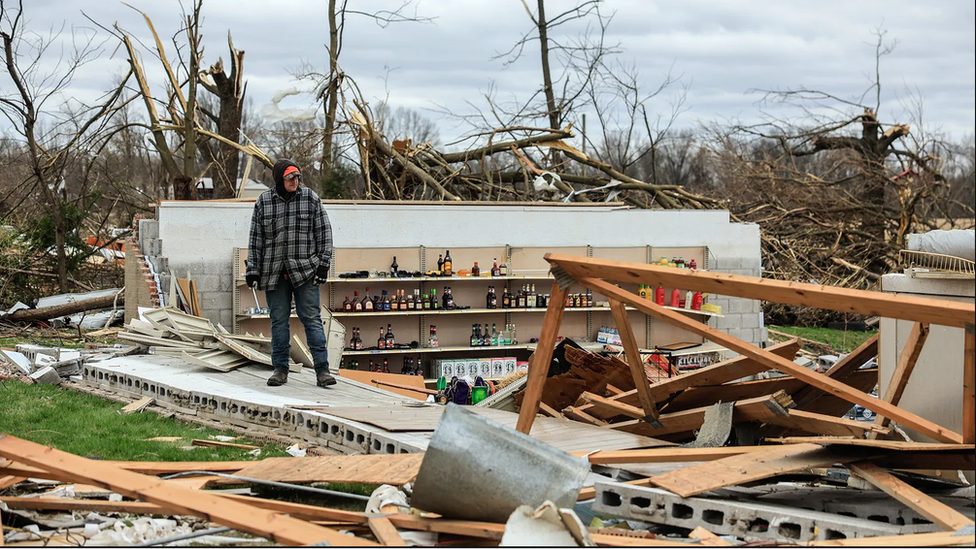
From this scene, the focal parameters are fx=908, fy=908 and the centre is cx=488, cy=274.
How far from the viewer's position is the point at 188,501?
331 centimetres

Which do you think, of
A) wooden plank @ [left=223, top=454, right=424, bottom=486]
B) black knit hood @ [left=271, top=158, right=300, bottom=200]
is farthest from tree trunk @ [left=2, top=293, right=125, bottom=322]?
wooden plank @ [left=223, top=454, right=424, bottom=486]

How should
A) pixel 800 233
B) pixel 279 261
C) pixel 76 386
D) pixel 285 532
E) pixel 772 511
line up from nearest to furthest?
1. pixel 285 532
2. pixel 772 511
3. pixel 279 261
4. pixel 76 386
5. pixel 800 233

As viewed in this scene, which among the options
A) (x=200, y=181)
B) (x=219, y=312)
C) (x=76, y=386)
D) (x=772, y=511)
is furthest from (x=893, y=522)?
(x=200, y=181)

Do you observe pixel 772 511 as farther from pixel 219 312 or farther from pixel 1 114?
pixel 1 114

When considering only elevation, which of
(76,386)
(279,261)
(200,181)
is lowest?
(76,386)

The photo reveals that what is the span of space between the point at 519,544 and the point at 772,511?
1200 mm

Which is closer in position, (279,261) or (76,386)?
(279,261)

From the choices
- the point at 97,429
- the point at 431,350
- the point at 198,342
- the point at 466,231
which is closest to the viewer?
the point at 97,429

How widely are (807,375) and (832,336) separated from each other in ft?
45.3

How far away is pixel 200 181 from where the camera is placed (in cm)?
1470

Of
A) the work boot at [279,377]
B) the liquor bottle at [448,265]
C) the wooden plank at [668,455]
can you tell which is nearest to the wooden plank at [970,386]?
the wooden plank at [668,455]

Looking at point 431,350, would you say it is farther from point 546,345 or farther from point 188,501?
point 188,501

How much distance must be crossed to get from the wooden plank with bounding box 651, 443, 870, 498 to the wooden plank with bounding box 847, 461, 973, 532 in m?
0.08

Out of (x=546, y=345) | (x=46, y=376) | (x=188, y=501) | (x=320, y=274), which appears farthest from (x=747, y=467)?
(x=46, y=376)
